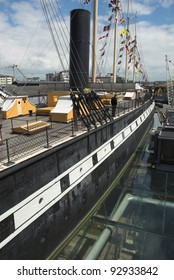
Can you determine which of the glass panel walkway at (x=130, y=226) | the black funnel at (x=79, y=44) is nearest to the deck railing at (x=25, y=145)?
the glass panel walkway at (x=130, y=226)

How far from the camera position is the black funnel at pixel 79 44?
54.8ft

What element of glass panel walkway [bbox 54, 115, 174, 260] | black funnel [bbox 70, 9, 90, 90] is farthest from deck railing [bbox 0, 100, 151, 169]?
black funnel [bbox 70, 9, 90, 90]

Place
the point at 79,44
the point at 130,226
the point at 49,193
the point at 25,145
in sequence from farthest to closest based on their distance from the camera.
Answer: the point at 79,44
the point at 130,226
the point at 25,145
the point at 49,193

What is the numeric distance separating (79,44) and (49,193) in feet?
44.3

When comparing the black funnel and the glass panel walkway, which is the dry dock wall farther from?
the black funnel

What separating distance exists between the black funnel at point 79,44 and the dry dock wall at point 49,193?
763 centimetres

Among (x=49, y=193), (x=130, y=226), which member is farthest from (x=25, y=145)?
(x=130, y=226)

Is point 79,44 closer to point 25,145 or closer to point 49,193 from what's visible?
point 25,145

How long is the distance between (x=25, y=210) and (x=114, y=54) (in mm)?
34266

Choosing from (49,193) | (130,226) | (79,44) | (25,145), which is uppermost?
(79,44)

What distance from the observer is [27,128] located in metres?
9.94

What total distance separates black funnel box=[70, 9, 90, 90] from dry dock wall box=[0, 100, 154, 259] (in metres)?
7.63

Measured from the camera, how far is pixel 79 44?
56.8ft
